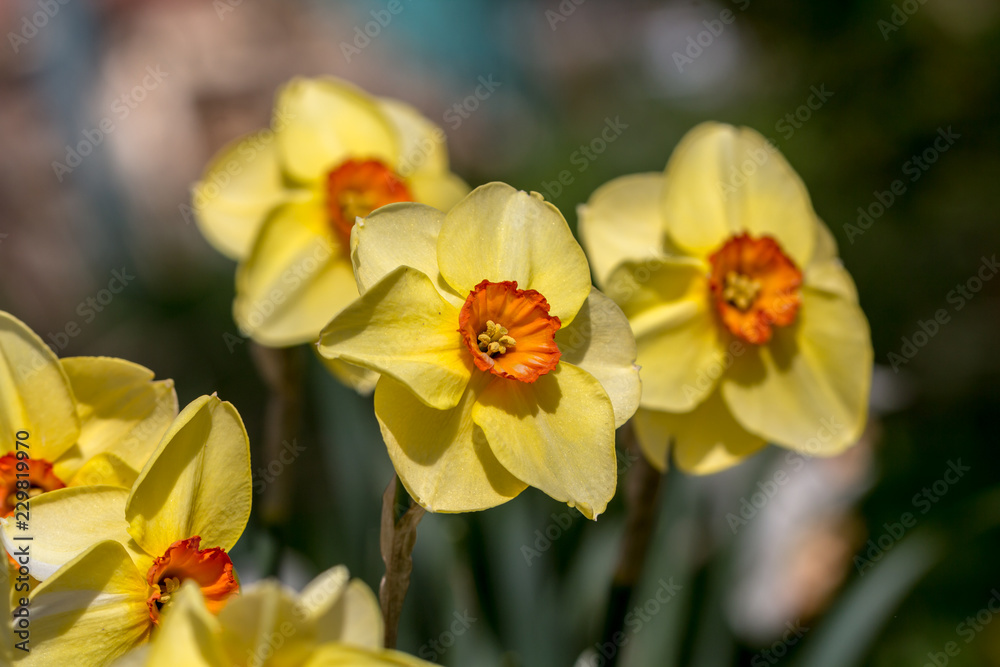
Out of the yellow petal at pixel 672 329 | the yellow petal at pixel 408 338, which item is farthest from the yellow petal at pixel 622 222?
the yellow petal at pixel 408 338

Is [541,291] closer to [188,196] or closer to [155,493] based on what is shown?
[155,493]

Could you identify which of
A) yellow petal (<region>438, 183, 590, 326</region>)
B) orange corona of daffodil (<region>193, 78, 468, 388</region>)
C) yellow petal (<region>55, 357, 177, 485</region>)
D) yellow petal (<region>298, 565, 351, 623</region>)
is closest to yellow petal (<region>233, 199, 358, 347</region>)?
orange corona of daffodil (<region>193, 78, 468, 388</region>)

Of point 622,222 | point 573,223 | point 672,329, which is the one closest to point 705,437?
point 672,329

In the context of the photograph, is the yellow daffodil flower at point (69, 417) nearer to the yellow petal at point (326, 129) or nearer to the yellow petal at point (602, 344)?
the yellow petal at point (602, 344)

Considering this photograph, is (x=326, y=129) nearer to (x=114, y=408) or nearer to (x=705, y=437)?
(x=114, y=408)

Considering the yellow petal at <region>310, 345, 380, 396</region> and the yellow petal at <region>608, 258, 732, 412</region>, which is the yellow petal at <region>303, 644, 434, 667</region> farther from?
the yellow petal at <region>608, 258, 732, 412</region>

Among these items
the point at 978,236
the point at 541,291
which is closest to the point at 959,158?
the point at 978,236

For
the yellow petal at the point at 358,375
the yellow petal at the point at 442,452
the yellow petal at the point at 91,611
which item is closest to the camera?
the yellow petal at the point at 91,611
